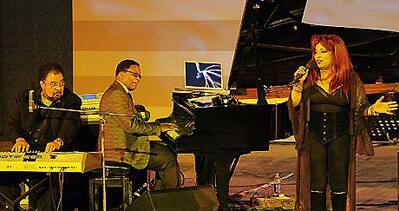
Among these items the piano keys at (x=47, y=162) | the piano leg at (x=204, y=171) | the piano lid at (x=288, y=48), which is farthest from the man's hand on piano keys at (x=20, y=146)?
the piano lid at (x=288, y=48)

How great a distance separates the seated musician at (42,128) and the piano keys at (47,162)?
0.38 metres

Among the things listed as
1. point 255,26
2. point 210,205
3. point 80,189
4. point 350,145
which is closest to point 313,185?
point 350,145

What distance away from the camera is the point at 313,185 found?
3996 millimetres

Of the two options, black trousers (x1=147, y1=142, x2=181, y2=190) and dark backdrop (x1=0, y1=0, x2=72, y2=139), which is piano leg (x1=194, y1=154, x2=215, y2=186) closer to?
black trousers (x1=147, y1=142, x2=181, y2=190)

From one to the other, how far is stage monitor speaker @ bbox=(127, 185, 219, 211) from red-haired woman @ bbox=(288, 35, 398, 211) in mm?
696

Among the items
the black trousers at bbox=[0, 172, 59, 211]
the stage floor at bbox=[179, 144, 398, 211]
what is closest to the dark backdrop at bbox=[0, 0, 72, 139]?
the stage floor at bbox=[179, 144, 398, 211]

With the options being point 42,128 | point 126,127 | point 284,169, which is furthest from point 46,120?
point 284,169

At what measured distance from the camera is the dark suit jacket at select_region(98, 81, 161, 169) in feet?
14.0

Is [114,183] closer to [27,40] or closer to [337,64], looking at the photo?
[337,64]

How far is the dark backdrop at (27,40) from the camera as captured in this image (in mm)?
6523

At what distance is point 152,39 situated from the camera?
660 centimetres

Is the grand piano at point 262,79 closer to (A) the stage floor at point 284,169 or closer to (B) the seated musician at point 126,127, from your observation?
(B) the seated musician at point 126,127

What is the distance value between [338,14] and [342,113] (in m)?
2.77

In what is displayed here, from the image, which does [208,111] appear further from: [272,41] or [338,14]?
[338,14]
